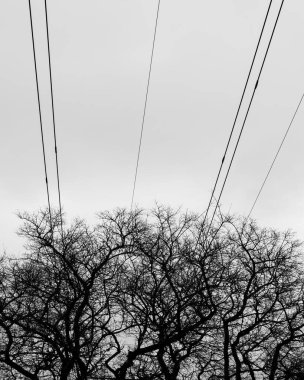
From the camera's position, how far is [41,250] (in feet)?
57.7

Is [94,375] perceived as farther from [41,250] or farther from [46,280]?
[41,250]

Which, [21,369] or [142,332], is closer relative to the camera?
[21,369]

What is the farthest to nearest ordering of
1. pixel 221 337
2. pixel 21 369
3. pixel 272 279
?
pixel 221 337
pixel 272 279
pixel 21 369

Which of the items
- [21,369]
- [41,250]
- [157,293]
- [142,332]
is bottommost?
[21,369]

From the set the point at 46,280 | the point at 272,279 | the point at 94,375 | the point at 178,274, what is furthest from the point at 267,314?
the point at 46,280

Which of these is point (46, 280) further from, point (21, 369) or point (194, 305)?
point (194, 305)

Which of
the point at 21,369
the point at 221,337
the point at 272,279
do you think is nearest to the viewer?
the point at 21,369

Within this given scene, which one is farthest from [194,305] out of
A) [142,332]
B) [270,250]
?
[270,250]

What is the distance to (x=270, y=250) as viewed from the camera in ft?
57.7

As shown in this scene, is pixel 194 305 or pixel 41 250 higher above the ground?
pixel 41 250

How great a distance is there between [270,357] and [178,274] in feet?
17.9

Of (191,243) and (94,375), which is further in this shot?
(191,243)

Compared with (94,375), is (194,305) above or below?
above

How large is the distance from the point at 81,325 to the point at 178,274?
15.2ft
